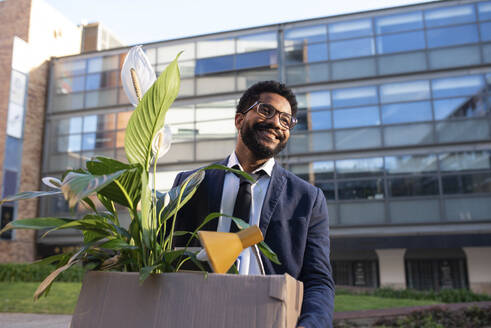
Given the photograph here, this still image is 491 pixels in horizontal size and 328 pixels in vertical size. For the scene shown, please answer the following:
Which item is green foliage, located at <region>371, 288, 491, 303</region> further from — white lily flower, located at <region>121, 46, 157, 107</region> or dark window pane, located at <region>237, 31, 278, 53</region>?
white lily flower, located at <region>121, 46, 157, 107</region>

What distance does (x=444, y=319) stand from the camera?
6.91 meters

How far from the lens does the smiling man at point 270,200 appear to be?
1615mm

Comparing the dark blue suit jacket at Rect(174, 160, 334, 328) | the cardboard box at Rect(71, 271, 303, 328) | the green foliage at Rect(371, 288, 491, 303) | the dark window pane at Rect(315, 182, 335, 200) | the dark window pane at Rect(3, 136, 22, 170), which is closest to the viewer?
the cardboard box at Rect(71, 271, 303, 328)

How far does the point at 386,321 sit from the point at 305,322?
6272 millimetres

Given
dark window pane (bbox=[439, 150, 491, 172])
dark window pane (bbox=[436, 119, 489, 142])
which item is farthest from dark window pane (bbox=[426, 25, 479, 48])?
dark window pane (bbox=[439, 150, 491, 172])

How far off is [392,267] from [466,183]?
3716 millimetres

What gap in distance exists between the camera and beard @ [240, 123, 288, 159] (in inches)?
68.5

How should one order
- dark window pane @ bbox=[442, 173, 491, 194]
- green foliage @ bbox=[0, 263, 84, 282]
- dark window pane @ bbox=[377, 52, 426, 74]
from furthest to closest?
1. dark window pane @ bbox=[377, 52, 426, 74]
2. dark window pane @ bbox=[442, 173, 491, 194]
3. green foliage @ bbox=[0, 263, 84, 282]

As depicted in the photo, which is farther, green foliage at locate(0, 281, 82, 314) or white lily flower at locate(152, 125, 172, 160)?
green foliage at locate(0, 281, 82, 314)

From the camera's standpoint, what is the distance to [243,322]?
0.94m

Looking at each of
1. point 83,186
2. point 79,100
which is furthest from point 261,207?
point 79,100

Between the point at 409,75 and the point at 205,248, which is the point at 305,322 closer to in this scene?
the point at 205,248

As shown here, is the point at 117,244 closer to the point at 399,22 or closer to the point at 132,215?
the point at 132,215

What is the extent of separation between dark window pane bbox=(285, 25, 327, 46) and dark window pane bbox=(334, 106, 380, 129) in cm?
300
